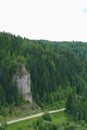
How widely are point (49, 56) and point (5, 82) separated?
151ft

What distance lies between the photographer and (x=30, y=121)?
5453 inches

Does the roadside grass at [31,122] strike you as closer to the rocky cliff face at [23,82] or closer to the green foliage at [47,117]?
the green foliage at [47,117]

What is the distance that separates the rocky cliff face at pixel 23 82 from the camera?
6191 inches

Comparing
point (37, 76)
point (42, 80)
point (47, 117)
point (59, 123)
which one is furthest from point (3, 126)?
point (37, 76)

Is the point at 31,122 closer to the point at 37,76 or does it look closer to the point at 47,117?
the point at 47,117

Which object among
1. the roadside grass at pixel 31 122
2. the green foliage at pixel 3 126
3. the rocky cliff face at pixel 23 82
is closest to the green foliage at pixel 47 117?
the roadside grass at pixel 31 122

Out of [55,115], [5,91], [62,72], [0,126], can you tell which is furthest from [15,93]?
[62,72]

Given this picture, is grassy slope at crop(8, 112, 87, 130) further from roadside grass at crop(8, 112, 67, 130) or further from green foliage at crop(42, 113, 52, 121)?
green foliage at crop(42, 113, 52, 121)

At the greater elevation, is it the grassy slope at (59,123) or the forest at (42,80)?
the forest at (42,80)

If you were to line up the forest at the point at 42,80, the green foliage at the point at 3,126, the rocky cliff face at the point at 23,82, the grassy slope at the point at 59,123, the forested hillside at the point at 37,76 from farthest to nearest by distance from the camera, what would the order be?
the rocky cliff face at the point at 23,82, the forest at the point at 42,80, the forested hillside at the point at 37,76, the grassy slope at the point at 59,123, the green foliage at the point at 3,126

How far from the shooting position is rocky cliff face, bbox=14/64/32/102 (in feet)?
516

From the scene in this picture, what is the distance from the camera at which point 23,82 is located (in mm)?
158625

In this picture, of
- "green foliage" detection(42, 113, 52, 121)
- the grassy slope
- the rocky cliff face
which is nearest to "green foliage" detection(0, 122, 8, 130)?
the grassy slope

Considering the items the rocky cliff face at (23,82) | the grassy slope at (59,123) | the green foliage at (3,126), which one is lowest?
the grassy slope at (59,123)
